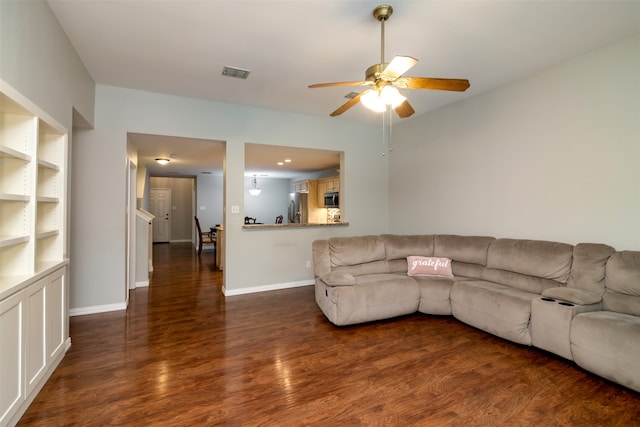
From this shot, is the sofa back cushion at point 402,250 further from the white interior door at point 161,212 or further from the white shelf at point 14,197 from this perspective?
the white interior door at point 161,212

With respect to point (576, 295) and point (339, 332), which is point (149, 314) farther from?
point (576, 295)

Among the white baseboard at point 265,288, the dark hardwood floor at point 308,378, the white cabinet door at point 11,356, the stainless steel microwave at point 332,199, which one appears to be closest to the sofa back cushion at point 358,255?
the dark hardwood floor at point 308,378

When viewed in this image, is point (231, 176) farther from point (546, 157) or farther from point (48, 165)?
point (546, 157)

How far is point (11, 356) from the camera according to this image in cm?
164

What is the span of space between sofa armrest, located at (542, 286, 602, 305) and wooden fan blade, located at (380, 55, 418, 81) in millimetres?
2324

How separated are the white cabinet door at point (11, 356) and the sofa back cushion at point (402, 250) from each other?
346cm

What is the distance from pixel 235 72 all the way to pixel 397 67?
1994 mm

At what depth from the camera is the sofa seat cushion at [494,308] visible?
8.70 ft

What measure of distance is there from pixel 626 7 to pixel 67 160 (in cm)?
458

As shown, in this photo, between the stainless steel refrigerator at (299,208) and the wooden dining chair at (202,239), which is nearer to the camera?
the wooden dining chair at (202,239)

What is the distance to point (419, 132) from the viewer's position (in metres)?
4.80

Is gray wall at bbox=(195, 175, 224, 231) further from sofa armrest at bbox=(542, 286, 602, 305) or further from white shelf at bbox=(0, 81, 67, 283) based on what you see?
sofa armrest at bbox=(542, 286, 602, 305)

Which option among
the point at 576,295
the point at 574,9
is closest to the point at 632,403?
the point at 576,295

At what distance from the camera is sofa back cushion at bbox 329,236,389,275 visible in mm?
3662
